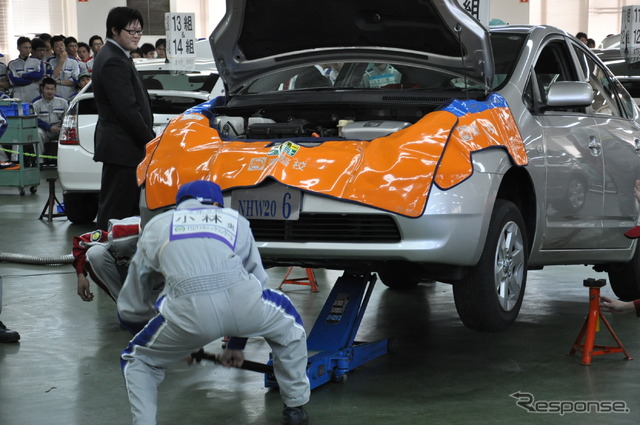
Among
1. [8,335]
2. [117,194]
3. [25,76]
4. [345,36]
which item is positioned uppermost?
[345,36]

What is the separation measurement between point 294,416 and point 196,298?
704 millimetres

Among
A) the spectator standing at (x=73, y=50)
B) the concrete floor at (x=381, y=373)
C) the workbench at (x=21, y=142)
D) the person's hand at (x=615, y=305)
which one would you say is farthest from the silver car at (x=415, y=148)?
the spectator standing at (x=73, y=50)

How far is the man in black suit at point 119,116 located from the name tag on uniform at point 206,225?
9.70 feet

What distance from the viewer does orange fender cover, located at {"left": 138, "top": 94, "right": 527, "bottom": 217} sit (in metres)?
4.80

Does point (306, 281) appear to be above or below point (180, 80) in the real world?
below

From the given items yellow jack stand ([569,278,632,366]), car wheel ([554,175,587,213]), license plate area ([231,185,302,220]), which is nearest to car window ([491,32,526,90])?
car wheel ([554,175,587,213])

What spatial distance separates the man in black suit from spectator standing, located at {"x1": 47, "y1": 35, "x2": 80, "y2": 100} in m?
10.9

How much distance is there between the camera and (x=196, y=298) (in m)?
→ 3.96

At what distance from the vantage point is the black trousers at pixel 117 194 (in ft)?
22.9

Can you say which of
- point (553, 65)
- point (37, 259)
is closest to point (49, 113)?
point (37, 259)

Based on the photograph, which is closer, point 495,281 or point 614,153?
point 495,281

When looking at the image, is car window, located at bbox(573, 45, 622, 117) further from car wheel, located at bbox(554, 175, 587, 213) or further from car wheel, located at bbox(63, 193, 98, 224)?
car wheel, located at bbox(63, 193, 98, 224)

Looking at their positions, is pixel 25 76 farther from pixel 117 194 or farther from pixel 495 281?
pixel 495 281

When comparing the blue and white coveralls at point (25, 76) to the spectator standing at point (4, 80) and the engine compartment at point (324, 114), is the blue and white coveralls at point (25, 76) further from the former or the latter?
the engine compartment at point (324, 114)
